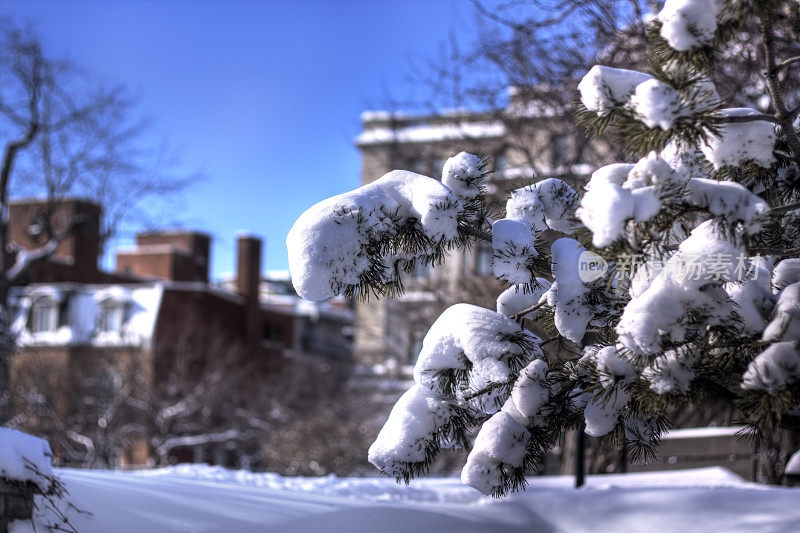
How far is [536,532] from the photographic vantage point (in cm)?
574

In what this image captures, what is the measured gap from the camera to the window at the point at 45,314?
3328 centimetres

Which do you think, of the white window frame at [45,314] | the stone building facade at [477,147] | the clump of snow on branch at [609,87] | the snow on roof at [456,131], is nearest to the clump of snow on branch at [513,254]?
the clump of snow on branch at [609,87]

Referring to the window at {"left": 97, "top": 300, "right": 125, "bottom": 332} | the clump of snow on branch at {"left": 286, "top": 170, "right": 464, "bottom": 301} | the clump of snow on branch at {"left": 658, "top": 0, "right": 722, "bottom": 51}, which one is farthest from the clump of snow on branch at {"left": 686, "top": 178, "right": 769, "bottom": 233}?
the window at {"left": 97, "top": 300, "right": 125, "bottom": 332}

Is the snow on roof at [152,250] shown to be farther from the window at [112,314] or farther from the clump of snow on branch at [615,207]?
the clump of snow on branch at [615,207]

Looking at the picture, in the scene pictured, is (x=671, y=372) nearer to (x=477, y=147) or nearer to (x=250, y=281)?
(x=477, y=147)

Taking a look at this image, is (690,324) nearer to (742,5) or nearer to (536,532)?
(742,5)

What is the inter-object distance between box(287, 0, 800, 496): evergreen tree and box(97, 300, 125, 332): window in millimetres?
30766

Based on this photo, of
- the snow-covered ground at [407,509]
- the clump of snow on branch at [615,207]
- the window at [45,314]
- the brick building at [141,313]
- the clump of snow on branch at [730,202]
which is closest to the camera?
the clump of snow on branch at [615,207]

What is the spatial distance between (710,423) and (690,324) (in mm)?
10768

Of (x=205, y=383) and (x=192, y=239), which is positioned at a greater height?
(x=192, y=239)

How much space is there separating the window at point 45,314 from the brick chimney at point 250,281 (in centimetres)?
920

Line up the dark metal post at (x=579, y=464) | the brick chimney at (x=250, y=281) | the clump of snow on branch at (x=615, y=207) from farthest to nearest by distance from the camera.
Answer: the brick chimney at (x=250, y=281), the dark metal post at (x=579, y=464), the clump of snow on branch at (x=615, y=207)

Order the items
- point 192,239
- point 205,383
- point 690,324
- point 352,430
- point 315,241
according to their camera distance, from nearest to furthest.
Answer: point 690,324 < point 315,241 < point 352,430 < point 205,383 < point 192,239

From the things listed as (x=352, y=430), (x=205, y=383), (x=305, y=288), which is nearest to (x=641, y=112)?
(x=305, y=288)
